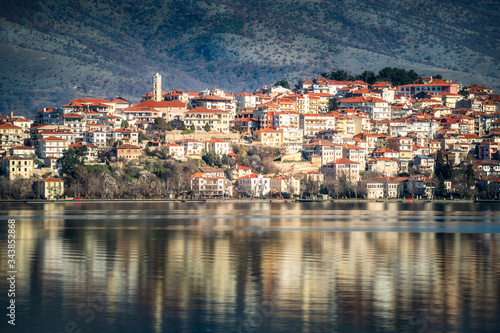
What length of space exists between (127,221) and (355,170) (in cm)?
4699

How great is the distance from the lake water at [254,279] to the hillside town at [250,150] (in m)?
38.5

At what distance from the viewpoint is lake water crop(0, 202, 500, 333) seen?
68.5 ft

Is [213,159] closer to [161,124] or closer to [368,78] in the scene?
[161,124]

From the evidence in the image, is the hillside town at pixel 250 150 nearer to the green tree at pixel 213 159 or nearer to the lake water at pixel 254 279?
the green tree at pixel 213 159

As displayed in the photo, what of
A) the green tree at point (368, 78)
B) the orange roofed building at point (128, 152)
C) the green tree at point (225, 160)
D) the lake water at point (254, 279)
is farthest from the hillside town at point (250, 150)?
the lake water at point (254, 279)

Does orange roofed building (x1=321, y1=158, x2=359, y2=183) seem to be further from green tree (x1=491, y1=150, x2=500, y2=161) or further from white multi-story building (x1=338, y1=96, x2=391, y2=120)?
white multi-story building (x1=338, y1=96, x2=391, y2=120)

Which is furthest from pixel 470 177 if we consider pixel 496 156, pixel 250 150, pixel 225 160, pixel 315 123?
pixel 225 160

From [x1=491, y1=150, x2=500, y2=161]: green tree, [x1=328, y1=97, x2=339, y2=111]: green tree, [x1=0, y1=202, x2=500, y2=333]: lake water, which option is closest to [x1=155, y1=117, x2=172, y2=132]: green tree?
[x1=328, y1=97, x2=339, y2=111]: green tree

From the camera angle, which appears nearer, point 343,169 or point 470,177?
point 470,177

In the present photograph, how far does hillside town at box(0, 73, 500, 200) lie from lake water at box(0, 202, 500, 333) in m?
38.5

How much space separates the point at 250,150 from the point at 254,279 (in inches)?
2884

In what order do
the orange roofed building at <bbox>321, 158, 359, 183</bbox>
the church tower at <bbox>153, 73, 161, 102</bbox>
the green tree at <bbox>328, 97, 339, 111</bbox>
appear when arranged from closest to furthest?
1. the orange roofed building at <bbox>321, 158, 359, 183</bbox>
2. the church tower at <bbox>153, 73, 161, 102</bbox>
3. the green tree at <bbox>328, 97, 339, 111</bbox>

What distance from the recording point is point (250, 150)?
100 metres

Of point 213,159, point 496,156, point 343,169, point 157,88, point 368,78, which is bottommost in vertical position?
point 343,169
